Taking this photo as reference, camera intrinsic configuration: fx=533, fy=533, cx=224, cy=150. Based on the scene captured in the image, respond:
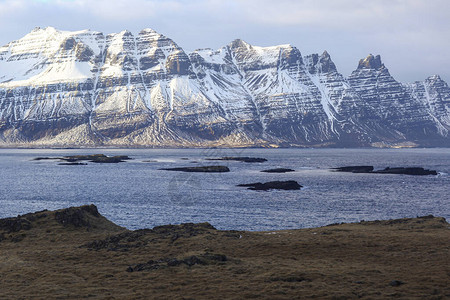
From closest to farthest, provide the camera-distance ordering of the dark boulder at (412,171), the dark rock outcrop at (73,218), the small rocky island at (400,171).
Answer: the dark rock outcrop at (73,218) → the dark boulder at (412,171) → the small rocky island at (400,171)

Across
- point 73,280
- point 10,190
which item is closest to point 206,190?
point 10,190

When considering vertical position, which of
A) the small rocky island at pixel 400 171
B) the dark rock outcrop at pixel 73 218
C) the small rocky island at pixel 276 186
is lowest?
the small rocky island at pixel 276 186

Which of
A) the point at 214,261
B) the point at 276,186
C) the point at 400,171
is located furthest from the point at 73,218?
the point at 400,171

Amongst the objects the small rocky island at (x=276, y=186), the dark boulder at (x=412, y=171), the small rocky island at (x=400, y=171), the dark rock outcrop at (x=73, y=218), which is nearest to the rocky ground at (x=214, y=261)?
the dark rock outcrop at (x=73, y=218)

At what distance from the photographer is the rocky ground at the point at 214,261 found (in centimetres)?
3297

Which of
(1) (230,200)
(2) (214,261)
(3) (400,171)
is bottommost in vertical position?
(1) (230,200)

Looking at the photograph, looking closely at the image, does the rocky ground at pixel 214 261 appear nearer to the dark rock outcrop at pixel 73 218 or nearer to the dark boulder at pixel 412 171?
the dark rock outcrop at pixel 73 218

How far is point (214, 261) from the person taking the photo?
133 ft

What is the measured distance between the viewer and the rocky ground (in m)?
33.0

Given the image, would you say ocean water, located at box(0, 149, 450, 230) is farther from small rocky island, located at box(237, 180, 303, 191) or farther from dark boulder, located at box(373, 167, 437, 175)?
dark boulder, located at box(373, 167, 437, 175)

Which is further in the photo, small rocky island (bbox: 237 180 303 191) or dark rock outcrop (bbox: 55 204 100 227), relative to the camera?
small rocky island (bbox: 237 180 303 191)

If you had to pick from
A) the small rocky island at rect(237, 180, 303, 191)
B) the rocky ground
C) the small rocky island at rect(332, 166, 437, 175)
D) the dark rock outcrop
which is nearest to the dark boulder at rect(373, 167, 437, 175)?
the small rocky island at rect(332, 166, 437, 175)

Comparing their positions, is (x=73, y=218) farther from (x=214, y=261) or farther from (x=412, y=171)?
(x=412, y=171)

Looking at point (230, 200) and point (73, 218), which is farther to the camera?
point (230, 200)
